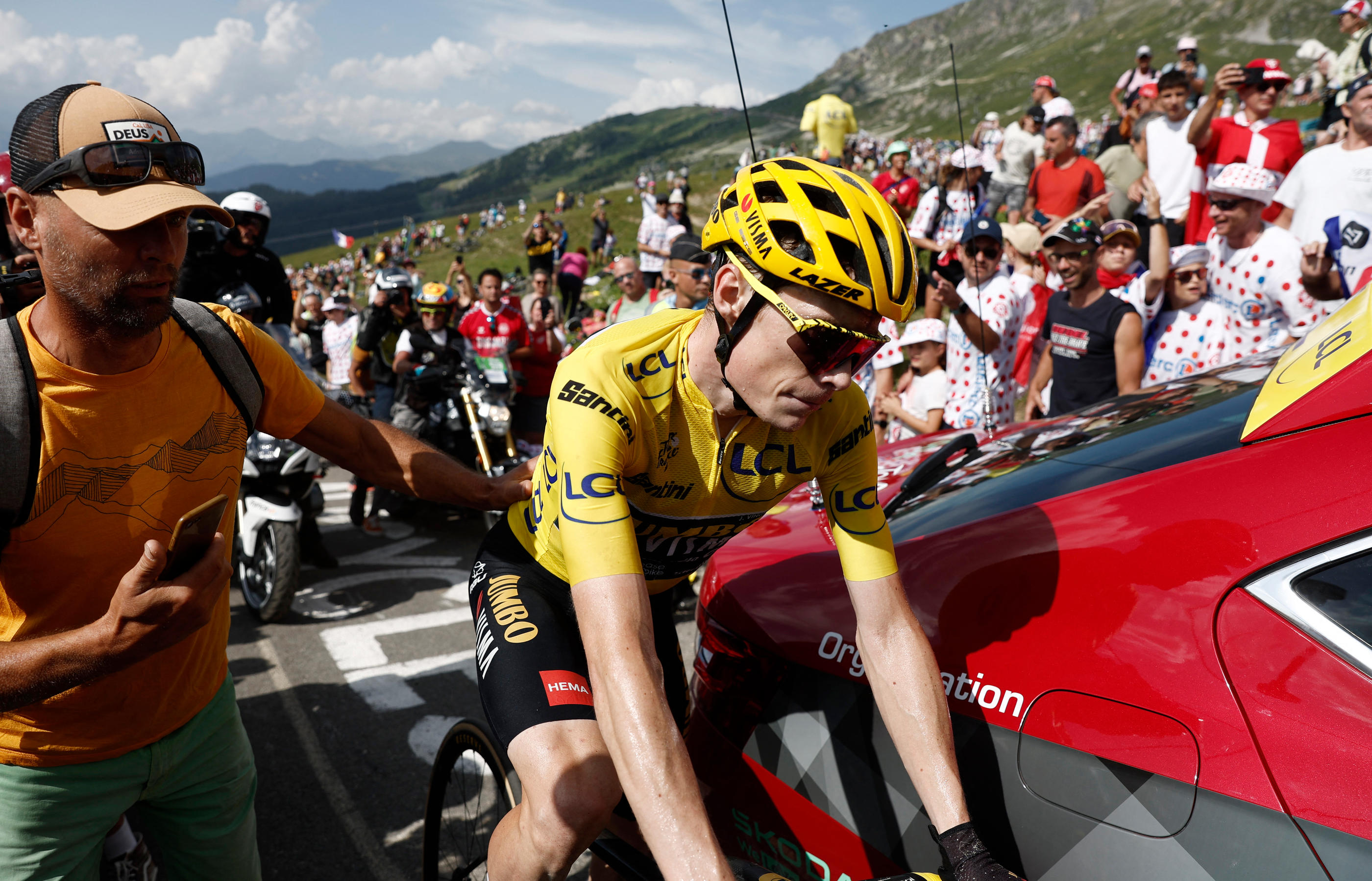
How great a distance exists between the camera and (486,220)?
60.0 metres

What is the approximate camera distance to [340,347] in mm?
11938

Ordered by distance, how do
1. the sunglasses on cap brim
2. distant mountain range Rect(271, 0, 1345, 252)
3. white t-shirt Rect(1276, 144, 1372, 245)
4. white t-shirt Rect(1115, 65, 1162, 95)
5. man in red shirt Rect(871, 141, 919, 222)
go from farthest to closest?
distant mountain range Rect(271, 0, 1345, 252)
white t-shirt Rect(1115, 65, 1162, 95)
man in red shirt Rect(871, 141, 919, 222)
white t-shirt Rect(1276, 144, 1372, 245)
the sunglasses on cap brim

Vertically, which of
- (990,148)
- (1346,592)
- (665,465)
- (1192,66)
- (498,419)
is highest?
(1192,66)

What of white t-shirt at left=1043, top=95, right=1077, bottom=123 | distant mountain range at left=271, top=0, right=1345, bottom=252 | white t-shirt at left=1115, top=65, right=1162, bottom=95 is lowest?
white t-shirt at left=1043, top=95, right=1077, bottom=123

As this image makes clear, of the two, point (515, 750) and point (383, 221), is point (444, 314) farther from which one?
point (383, 221)

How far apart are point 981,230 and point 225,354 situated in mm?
4849

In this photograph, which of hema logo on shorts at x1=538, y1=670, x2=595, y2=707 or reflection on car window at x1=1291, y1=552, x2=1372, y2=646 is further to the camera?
hema logo on shorts at x1=538, y1=670, x2=595, y2=707

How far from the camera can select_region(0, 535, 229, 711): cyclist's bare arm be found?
5.11 feet

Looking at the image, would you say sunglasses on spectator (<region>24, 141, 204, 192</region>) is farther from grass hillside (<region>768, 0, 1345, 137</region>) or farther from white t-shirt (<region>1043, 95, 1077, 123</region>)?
grass hillside (<region>768, 0, 1345, 137</region>)

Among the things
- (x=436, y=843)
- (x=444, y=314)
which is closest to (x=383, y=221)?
(x=444, y=314)

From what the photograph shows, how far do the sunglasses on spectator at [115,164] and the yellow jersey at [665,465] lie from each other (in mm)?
927

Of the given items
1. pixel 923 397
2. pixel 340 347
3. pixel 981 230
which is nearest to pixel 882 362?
pixel 923 397

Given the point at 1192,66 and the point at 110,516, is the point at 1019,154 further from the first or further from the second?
Result: the point at 110,516

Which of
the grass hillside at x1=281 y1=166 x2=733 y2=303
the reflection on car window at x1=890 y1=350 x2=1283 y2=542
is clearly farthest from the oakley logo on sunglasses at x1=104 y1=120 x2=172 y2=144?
the grass hillside at x1=281 y1=166 x2=733 y2=303
